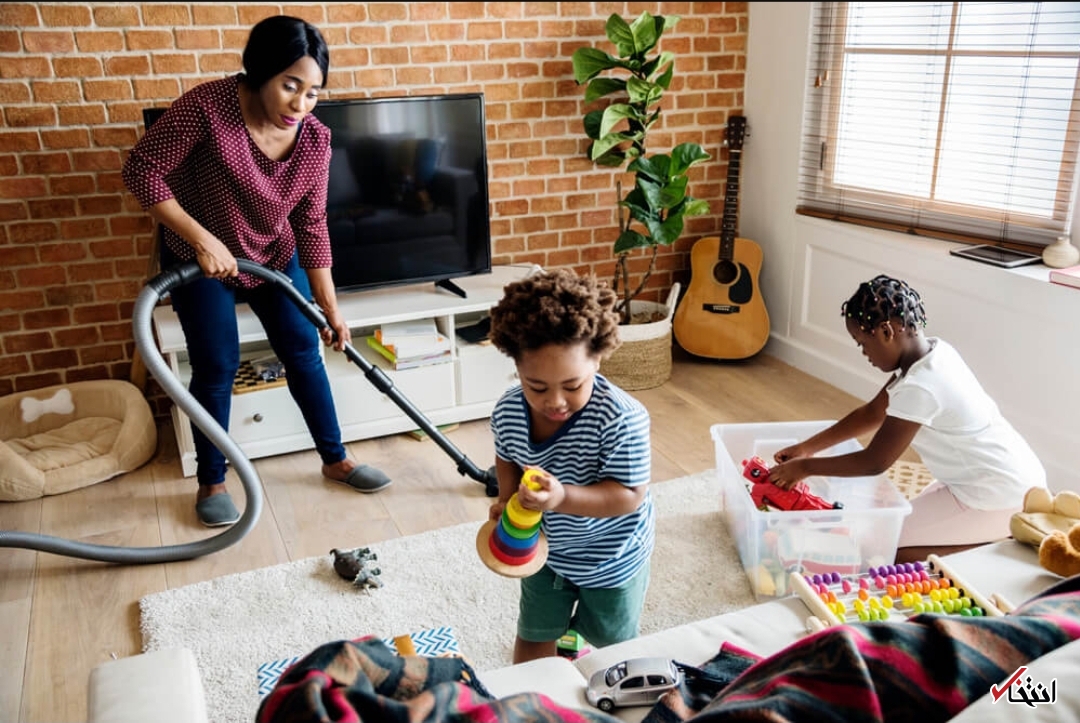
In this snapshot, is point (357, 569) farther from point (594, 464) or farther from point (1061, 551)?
point (1061, 551)

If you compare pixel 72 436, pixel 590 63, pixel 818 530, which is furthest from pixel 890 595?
pixel 72 436

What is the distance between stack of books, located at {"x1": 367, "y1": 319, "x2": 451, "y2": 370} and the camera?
323 centimetres

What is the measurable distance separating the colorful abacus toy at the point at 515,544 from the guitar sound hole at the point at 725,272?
261 centimetres

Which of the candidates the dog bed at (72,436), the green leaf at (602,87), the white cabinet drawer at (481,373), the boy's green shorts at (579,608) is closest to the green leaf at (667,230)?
the green leaf at (602,87)

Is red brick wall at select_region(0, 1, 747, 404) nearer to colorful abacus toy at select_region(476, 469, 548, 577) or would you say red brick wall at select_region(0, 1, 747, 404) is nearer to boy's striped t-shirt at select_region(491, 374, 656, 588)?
boy's striped t-shirt at select_region(491, 374, 656, 588)

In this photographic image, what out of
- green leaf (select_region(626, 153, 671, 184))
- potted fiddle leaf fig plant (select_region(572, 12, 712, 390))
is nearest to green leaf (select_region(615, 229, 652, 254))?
potted fiddle leaf fig plant (select_region(572, 12, 712, 390))

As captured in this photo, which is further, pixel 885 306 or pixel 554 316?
pixel 885 306

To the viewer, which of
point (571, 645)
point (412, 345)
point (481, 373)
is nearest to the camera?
point (571, 645)

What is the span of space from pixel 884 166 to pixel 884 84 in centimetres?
29

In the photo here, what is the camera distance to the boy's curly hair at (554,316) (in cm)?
144

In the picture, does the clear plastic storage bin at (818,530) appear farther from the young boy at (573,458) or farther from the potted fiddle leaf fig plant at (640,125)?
the potted fiddle leaf fig plant at (640,125)

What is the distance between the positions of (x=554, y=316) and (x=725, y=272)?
103 inches

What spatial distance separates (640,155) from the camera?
3.64 meters

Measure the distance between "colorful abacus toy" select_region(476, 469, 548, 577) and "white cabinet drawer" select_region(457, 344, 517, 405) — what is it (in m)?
1.86
